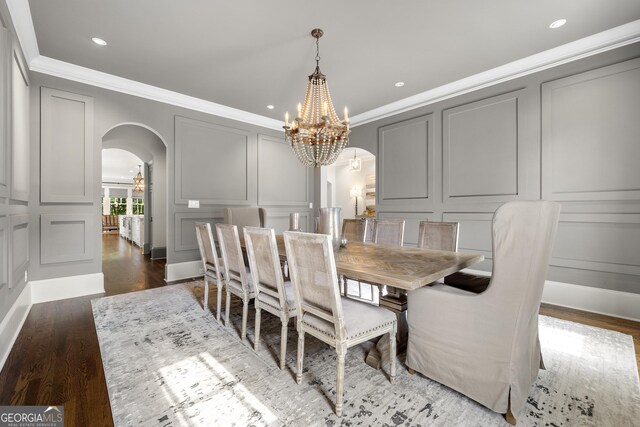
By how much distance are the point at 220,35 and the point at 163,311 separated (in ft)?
9.03

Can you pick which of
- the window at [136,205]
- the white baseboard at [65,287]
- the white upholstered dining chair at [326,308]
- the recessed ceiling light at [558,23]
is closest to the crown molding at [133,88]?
the white baseboard at [65,287]

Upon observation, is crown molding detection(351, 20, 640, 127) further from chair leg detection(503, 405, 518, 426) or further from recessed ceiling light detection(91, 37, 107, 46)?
recessed ceiling light detection(91, 37, 107, 46)

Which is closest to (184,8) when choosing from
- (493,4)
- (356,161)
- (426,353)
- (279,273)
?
(279,273)

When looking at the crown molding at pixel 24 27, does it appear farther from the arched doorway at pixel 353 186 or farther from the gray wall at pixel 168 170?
the arched doorway at pixel 353 186

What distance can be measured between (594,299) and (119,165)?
12.8 m

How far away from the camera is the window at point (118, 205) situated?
46.6ft

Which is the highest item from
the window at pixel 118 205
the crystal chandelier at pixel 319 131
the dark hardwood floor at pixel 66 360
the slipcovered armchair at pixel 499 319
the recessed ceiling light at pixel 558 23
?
the recessed ceiling light at pixel 558 23

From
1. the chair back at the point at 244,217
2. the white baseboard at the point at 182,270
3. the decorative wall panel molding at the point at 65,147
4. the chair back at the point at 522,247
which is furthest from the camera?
the white baseboard at the point at 182,270

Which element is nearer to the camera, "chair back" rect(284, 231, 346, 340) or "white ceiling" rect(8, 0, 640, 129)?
"chair back" rect(284, 231, 346, 340)

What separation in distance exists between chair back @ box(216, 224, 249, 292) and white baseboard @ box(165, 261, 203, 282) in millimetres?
2134

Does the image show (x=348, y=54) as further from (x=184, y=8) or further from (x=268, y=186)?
(x=268, y=186)

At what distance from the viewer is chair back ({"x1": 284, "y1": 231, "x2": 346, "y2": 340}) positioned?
1365 mm

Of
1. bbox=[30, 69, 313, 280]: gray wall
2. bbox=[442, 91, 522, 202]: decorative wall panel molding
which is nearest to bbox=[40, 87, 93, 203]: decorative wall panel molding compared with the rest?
bbox=[30, 69, 313, 280]: gray wall

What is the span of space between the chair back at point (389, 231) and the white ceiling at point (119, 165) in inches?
301
